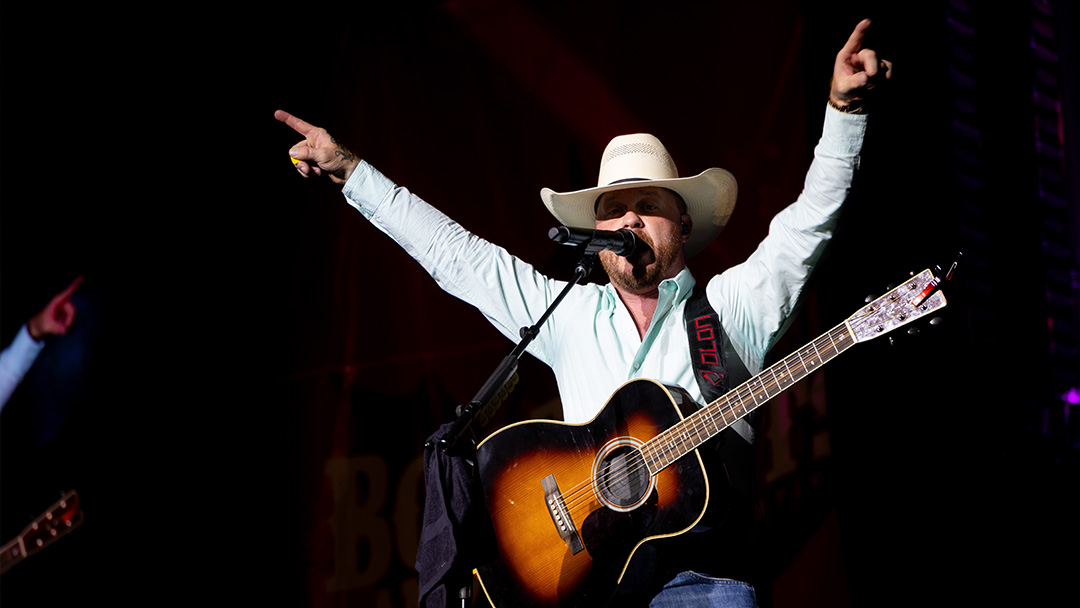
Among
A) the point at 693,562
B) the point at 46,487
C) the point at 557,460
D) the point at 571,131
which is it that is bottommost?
the point at 693,562

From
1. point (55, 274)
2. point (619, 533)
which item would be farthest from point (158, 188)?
point (619, 533)

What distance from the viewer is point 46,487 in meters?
4.27

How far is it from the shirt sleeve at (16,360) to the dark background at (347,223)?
0.07 m

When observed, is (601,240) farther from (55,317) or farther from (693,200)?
(55,317)

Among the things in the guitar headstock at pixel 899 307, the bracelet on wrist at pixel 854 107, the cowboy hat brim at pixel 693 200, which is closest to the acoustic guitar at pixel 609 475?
the guitar headstock at pixel 899 307

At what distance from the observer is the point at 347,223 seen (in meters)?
4.35

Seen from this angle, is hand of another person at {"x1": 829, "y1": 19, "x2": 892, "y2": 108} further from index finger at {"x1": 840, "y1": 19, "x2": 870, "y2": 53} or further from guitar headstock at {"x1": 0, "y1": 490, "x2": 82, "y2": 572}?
guitar headstock at {"x1": 0, "y1": 490, "x2": 82, "y2": 572}

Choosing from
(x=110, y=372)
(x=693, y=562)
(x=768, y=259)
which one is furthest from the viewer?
(x=110, y=372)

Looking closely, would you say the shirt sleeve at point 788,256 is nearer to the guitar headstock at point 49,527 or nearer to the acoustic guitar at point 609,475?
the acoustic guitar at point 609,475

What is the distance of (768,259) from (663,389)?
1.63ft

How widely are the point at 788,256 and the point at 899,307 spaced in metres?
0.34

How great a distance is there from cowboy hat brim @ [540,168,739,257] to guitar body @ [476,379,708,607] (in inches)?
Result: 28.9

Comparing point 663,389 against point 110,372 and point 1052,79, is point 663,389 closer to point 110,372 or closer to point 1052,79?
point 1052,79

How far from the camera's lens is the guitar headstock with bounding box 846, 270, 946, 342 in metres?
2.18
